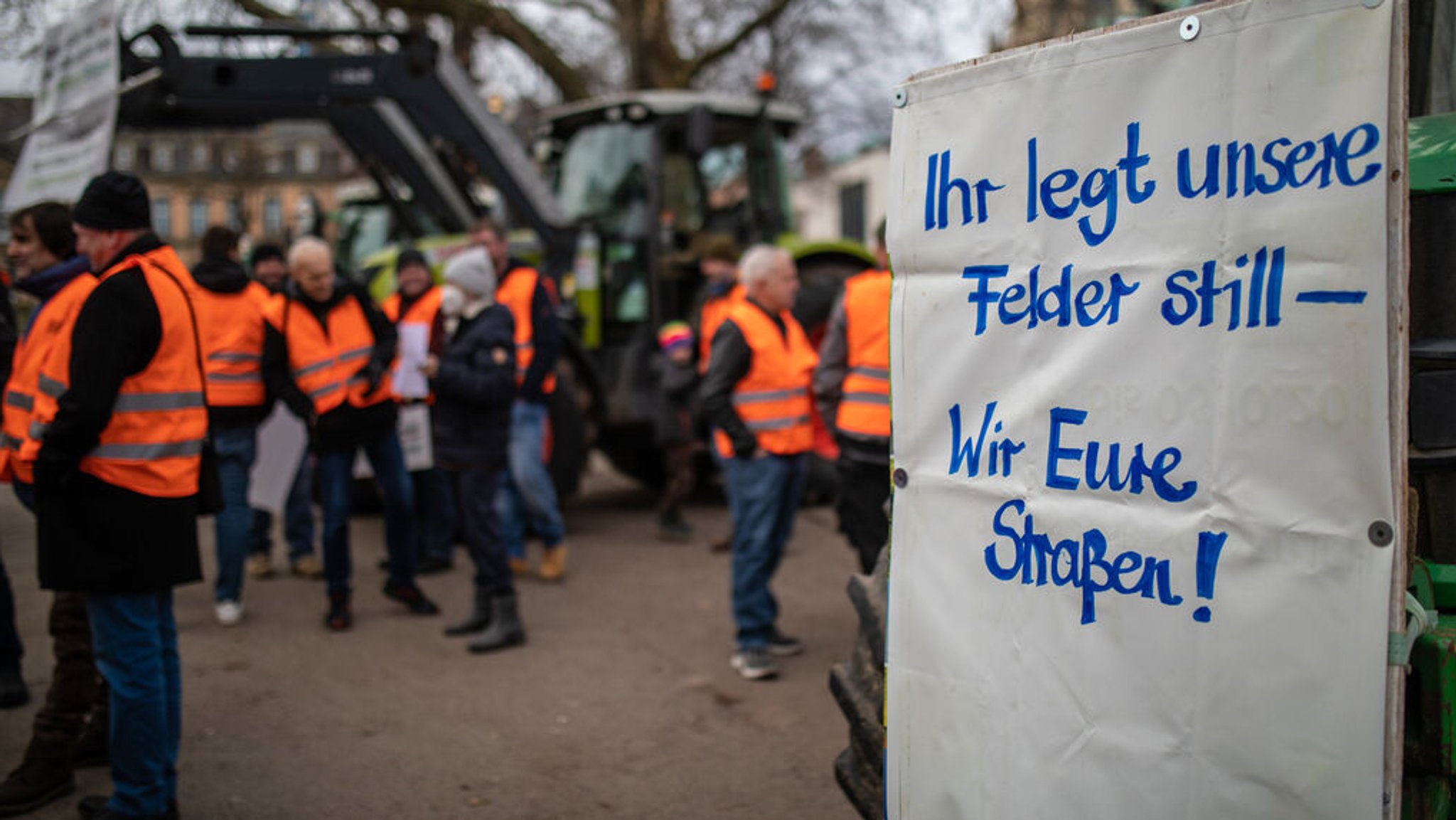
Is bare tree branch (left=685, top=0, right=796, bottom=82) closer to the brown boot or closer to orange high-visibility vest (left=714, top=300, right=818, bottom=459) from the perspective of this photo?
the brown boot

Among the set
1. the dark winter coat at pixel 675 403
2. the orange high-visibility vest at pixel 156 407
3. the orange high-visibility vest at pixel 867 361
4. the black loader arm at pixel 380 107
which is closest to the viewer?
the orange high-visibility vest at pixel 156 407

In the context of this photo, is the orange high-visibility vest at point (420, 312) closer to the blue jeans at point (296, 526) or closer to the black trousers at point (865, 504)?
the blue jeans at point (296, 526)

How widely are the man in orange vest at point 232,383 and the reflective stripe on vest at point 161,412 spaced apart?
2.39m

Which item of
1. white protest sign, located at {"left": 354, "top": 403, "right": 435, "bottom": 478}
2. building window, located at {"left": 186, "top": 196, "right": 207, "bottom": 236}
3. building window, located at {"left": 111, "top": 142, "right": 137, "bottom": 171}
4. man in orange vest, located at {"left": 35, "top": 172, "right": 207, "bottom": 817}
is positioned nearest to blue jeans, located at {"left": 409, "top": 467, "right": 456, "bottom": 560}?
white protest sign, located at {"left": 354, "top": 403, "right": 435, "bottom": 478}

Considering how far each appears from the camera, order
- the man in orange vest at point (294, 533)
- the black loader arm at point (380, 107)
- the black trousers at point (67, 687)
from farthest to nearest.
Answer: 1. the black loader arm at point (380, 107)
2. the man in orange vest at point (294, 533)
3. the black trousers at point (67, 687)

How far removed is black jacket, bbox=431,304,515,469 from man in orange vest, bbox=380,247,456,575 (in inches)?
39.2

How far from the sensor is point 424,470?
7234 millimetres

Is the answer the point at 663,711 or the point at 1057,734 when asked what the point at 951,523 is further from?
the point at 663,711

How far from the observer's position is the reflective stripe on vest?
348 centimetres

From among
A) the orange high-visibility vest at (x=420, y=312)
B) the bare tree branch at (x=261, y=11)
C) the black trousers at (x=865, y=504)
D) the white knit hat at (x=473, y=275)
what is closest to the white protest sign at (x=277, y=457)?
the orange high-visibility vest at (x=420, y=312)

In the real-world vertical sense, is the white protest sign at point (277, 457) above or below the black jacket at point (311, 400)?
below

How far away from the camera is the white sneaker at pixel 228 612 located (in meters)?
5.96

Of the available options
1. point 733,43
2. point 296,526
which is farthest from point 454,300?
point 733,43

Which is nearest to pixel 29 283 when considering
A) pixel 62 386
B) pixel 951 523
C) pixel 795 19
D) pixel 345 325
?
pixel 62 386
